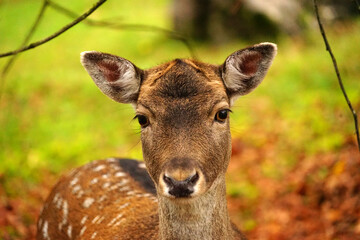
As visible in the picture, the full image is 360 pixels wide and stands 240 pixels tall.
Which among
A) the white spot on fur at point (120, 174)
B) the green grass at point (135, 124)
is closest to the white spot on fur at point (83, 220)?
the white spot on fur at point (120, 174)

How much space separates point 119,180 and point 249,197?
8.49 ft

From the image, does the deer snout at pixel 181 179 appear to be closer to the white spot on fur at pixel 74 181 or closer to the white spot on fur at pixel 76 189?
the white spot on fur at pixel 76 189

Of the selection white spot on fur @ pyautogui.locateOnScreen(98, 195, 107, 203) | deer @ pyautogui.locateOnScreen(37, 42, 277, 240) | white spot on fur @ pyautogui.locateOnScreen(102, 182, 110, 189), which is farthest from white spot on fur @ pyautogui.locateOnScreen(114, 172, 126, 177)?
deer @ pyautogui.locateOnScreen(37, 42, 277, 240)

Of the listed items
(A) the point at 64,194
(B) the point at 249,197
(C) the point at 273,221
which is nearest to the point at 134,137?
(B) the point at 249,197

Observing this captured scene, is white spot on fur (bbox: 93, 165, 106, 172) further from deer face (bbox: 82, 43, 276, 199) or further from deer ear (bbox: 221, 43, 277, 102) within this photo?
deer ear (bbox: 221, 43, 277, 102)

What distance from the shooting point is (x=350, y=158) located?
643cm

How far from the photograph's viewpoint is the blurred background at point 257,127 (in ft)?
20.2

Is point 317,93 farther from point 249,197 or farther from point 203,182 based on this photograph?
point 203,182

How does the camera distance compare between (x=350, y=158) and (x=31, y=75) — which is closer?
(x=350, y=158)

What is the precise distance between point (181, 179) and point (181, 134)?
42cm

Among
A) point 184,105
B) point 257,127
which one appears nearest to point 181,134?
point 184,105

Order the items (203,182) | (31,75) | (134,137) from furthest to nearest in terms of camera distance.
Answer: (31,75), (134,137), (203,182)

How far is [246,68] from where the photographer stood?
3.91 m

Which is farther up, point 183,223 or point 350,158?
point 350,158
